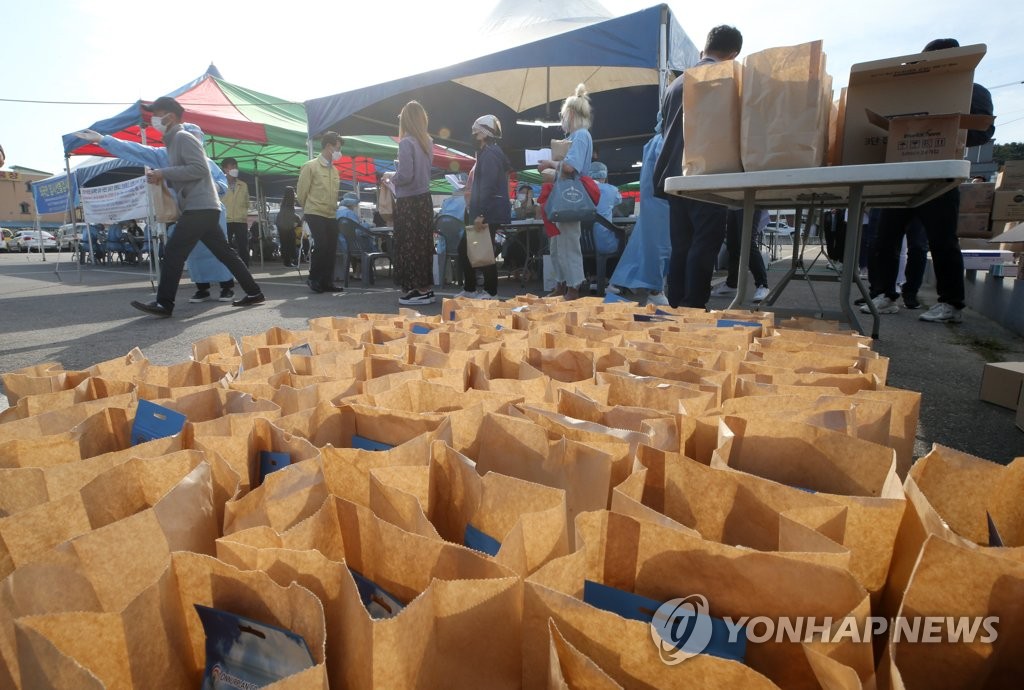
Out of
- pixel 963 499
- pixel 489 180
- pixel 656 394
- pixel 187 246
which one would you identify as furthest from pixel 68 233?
pixel 963 499

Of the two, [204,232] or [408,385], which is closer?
[408,385]

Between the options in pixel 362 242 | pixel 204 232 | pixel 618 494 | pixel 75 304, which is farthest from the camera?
pixel 362 242

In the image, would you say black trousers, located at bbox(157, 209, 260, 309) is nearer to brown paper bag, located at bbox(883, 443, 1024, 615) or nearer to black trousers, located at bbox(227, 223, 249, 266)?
brown paper bag, located at bbox(883, 443, 1024, 615)

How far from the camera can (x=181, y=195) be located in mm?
4570

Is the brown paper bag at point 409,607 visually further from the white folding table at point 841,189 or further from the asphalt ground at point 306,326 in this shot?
the white folding table at point 841,189

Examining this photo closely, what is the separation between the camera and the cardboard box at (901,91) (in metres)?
2.25

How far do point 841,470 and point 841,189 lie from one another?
241cm

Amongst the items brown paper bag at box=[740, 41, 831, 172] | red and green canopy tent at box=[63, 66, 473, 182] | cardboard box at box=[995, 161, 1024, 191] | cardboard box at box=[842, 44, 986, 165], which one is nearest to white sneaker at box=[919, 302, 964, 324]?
cardboard box at box=[995, 161, 1024, 191]

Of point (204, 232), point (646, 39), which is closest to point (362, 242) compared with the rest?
point (204, 232)

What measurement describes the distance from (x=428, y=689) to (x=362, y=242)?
309 inches

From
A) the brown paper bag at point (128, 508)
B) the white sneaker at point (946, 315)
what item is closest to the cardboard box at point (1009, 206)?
the white sneaker at point (946, 315)

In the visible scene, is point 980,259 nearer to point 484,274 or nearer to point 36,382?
point 484,274

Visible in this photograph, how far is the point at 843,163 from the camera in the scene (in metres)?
2.61

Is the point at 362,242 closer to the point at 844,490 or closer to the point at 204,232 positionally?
the point at 204,232
